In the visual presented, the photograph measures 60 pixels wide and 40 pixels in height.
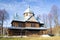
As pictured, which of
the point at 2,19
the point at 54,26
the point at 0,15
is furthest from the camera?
the point at 54,26

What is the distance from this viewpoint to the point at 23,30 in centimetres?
2459

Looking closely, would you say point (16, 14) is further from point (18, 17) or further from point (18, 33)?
point (18, 33)

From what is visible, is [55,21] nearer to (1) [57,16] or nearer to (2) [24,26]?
(1) [57,16]

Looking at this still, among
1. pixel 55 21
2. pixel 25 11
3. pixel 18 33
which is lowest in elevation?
pixel 18 33

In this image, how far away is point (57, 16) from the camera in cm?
2888

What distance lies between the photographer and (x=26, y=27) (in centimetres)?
2544

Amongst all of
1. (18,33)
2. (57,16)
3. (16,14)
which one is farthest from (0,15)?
(57,16)

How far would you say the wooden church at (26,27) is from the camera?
23.8 meters

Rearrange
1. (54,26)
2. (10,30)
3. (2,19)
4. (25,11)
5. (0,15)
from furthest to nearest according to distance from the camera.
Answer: (54,26) → (25,11) → (2,19) → (0,15) → (10,30)

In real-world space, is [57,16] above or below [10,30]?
above

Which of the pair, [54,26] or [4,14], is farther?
[54,26]

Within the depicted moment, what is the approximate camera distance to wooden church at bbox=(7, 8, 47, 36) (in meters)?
23.8

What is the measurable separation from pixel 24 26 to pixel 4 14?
4.57 meters

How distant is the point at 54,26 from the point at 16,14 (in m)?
10.5
